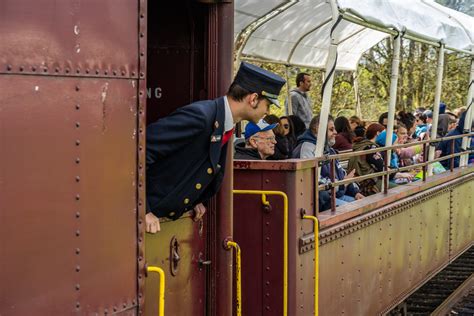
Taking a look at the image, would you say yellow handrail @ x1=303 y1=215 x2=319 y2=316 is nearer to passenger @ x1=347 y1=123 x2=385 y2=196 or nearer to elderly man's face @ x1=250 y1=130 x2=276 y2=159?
elderly man's face @ x1=250 y1=130 x2=276 y2=159

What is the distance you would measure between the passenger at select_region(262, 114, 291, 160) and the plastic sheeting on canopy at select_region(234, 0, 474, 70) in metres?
0.99

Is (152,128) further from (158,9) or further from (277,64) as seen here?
(277,64)

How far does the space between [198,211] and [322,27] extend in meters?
5.64

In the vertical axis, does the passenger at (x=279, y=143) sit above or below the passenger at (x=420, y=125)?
above

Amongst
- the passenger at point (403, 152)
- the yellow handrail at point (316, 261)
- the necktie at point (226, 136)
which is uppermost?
the necktie at point (226, 136)

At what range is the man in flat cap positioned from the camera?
3.67 meters

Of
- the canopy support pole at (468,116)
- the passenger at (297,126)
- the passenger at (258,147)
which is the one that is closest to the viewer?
the passenger at (258,147)

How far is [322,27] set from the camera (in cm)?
929

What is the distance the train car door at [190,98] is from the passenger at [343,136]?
427cm

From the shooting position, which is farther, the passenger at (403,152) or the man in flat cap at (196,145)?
the passenger at (403,152)

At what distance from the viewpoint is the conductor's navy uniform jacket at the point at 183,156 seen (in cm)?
366

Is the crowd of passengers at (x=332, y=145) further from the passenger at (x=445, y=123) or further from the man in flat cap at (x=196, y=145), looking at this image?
the man in flat cap at (x=196, y=145)

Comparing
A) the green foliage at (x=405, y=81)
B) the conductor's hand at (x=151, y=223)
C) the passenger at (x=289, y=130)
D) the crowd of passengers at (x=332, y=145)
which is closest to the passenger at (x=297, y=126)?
the crowd of passengers at (x=332, y=145)

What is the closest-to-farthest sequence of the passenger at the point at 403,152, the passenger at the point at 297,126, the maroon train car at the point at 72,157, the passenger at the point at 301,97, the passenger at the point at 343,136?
1. the maroon train car at the point at 72,157
2. the passenger at the point at 297,126
3. the passenger at the point at 343,136
4. the passenger at the point at 301,97
5. the passenger at the point at 403,152
